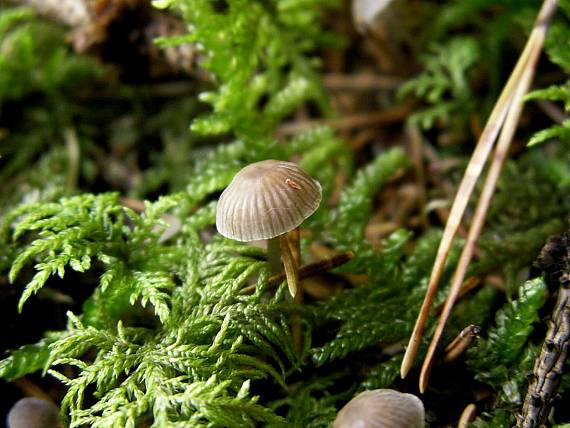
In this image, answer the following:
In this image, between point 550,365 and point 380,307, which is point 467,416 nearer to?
point 550,365

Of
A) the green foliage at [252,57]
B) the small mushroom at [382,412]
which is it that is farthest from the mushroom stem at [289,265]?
the green foliage at [252,57]

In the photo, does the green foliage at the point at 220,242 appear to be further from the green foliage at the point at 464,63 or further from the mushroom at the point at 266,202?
the mushroom at the point at 266,202

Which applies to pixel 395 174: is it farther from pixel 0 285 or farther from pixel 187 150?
pixel 0 285

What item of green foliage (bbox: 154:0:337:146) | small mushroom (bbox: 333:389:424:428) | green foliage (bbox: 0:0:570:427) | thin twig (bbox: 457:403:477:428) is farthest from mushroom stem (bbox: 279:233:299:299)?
green foliage (bbox: 154:0:337:146)

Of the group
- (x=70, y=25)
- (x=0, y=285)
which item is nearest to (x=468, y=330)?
(x=0, y=285)

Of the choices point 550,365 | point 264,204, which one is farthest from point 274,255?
point 550,365

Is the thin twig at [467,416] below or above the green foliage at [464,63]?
below
